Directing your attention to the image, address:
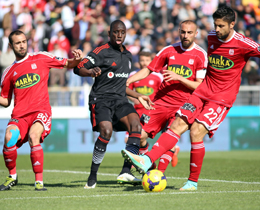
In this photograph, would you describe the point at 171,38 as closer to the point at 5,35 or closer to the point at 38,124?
the point at 5,35

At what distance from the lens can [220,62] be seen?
664cm

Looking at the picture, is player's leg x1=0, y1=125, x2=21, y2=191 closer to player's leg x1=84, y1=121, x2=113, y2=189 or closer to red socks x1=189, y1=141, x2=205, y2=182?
player's leg x1=84, y1=121, x2=113, y2=189

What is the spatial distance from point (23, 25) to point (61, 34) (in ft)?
5.48

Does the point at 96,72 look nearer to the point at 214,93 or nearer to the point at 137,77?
the point at 137,77

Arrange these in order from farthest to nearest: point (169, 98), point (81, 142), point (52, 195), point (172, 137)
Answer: point (81, 142)
point (169, 98)
point (172, 137)
point (52, 195)

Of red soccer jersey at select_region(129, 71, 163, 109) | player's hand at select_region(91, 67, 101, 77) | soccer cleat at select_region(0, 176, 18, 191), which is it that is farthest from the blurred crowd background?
player's hand at select_region(91, 67, 101, 77)

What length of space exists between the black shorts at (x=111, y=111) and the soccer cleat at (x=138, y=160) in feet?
3.76

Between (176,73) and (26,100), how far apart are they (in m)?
2.44

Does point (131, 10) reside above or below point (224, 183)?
above

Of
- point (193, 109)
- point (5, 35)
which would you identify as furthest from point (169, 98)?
point (5, 35)

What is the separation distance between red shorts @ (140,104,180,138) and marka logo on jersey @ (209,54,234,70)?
4.72 ft

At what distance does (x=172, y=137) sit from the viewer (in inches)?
258

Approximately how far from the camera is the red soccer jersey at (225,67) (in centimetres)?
654

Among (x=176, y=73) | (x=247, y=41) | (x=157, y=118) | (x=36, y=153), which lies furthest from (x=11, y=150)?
(x=247, y=41)
